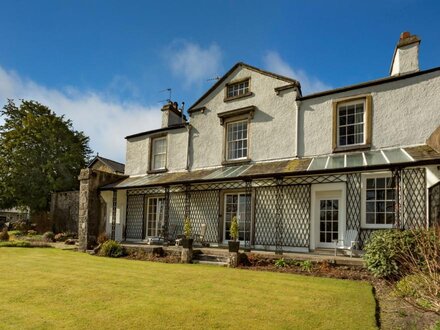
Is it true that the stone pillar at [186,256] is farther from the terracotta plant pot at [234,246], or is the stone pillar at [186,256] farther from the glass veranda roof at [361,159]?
the glass veranda roof at [361,159]

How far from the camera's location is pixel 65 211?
2388 centimetres

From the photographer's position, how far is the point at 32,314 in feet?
17.6

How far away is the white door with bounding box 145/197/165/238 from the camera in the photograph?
16.9m

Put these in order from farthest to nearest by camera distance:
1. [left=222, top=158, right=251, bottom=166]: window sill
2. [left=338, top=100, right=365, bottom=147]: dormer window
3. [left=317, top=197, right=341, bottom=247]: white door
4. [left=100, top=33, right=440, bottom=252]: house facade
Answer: [left=222, top=158, right=251, bottom=166]: window sill < [left=338, top=100, right=365, bottom=147]: dormer window < [left=317, top=197, right=341, bottom=247]: white door < [left=100, top=33, right=440, bottom=252]: house facade

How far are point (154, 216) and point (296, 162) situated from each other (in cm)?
837

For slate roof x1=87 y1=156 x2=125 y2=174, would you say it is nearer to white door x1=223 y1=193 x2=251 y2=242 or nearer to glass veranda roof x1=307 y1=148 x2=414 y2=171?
white door x1=223 y1=193 x2=251 y2=242

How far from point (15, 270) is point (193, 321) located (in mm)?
7141

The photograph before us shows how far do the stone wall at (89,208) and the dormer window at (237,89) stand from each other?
7.78 m

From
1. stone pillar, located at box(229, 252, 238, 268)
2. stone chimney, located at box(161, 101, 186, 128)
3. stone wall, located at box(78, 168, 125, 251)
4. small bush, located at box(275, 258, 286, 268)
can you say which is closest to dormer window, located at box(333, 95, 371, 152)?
small bush, located at box(275, 258, 286, 268)

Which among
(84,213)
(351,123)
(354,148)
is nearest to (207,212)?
(84,213)

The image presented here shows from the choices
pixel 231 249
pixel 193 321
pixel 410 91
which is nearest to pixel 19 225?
pixel 231 249

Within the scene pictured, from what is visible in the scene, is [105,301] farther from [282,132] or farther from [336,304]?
[282,132]

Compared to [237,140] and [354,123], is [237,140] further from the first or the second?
[354,123]

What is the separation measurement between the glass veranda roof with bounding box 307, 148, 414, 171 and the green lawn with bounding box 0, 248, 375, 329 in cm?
391
